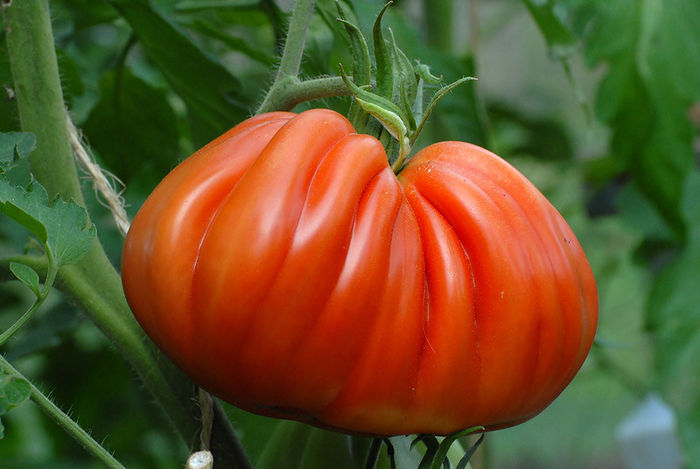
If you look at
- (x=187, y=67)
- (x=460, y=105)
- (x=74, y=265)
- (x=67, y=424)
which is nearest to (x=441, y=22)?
(x=460, y=105)

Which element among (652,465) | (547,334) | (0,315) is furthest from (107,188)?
(652,465)

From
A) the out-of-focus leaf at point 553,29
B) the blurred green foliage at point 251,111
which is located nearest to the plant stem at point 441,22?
the blurred green foliage at point 251,111

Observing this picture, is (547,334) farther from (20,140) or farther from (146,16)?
(146,16)

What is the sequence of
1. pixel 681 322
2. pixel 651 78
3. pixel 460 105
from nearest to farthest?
1. pixel 460 105
2. pixel 651 78
3. pixel 681 322

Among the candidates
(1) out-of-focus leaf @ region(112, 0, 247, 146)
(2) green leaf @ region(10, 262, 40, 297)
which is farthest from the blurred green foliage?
(2) green leaf @ region(10, 262, 40, 297)

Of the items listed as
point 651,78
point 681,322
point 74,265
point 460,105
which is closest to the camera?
point 74,265

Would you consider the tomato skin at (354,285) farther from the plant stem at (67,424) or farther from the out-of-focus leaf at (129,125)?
the out-of-focus leaf at (129,125)

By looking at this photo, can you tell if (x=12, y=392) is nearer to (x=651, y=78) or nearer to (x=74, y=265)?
(x=74, y=265)
